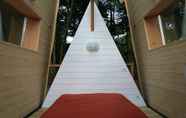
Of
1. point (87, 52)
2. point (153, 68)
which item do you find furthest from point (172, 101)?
point (87, 52)

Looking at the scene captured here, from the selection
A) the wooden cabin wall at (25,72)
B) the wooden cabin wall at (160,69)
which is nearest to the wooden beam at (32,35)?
the wooden cabin wall at (25,72)

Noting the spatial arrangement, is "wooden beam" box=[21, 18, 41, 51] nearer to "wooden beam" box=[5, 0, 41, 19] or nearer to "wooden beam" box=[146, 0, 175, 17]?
"wooden beam" box=[5, 0, 41, 19]

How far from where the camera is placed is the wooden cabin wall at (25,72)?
3623 millimetres

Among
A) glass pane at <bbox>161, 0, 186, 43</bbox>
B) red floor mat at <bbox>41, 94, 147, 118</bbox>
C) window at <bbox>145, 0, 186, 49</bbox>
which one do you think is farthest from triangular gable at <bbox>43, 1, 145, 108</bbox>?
red floor mat at <bbox>41, 94, 147, 118</bbox>

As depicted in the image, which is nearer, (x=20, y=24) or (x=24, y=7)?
(x=24, y=7)

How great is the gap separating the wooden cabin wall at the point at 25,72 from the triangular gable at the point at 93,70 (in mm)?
586

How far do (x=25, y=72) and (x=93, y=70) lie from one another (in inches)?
89.5

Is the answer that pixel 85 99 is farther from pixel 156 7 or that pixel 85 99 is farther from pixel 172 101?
pixel 156 7

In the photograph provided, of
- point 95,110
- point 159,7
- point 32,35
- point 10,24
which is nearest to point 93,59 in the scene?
point 32,35

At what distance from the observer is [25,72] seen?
483cm

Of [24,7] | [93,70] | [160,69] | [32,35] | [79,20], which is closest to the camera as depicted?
[24,7]

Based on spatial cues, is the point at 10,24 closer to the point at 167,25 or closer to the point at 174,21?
the point at 174,21

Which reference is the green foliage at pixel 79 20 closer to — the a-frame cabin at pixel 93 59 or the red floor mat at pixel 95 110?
the a-frame cabin at pixel 93 59

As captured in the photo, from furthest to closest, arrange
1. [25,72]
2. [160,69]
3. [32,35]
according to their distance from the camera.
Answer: [32,35], [160,69], [25,72]
